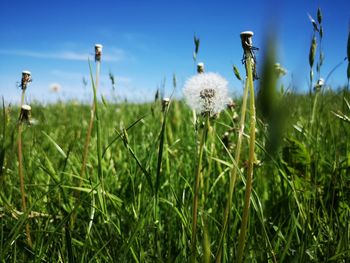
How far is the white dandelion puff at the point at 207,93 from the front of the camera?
2.87ft

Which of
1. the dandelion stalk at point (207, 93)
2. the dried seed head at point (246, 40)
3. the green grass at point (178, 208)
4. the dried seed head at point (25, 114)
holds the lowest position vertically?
the green grass at point (178, 208)

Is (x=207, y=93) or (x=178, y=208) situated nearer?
(x=207, y=93)

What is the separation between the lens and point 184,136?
268 cm

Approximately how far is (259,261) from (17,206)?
3.75 ft

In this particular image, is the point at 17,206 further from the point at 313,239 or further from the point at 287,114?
the point at 287,114

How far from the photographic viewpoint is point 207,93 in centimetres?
89

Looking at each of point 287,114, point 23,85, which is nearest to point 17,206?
point 23,85

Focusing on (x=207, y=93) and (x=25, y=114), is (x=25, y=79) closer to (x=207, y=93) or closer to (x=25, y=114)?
(x=25, y=114)

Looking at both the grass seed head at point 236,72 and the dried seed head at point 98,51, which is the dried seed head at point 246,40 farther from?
the dried seed head at point 98,51

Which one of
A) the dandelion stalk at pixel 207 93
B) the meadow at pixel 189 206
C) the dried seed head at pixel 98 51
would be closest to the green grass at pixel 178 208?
the meadow at pixel 189 206

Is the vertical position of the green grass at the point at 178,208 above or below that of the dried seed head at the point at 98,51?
below

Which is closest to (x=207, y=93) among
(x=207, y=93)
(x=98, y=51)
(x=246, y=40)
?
(x=207, y=93)

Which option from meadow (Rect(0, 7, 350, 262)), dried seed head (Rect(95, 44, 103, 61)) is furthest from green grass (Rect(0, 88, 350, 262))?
dried seed head (Rect(95, 44, 103, 61))

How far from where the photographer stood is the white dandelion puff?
88 cm
